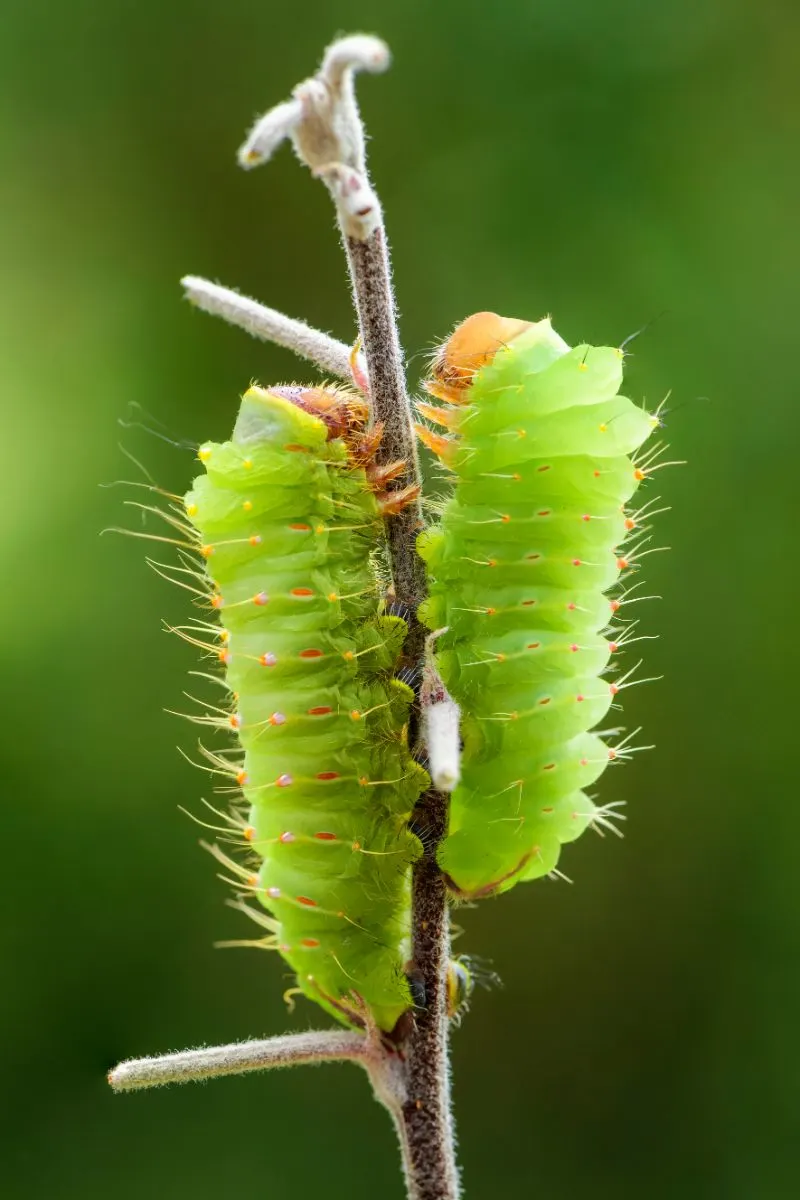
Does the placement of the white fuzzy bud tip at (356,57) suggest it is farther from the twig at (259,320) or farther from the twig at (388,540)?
the twig at (259,320)

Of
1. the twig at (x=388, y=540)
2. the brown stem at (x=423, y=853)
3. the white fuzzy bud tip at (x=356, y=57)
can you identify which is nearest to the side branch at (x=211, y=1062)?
the twig at (x=388, y=540)

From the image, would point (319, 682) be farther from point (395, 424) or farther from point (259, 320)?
point (259, 320)

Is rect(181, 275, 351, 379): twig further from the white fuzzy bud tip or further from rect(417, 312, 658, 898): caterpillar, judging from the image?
the white fuzzy bud tip

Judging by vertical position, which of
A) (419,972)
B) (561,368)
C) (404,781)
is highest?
(561,368)

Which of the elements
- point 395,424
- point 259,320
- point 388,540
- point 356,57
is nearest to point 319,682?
point 388,540

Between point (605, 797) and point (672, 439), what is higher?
point (672, 439)

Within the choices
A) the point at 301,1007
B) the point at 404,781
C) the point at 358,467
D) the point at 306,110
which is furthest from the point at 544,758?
the point at 301,1007

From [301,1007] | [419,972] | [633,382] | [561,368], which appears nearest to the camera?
[419,972]

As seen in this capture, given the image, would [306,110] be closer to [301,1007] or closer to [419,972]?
[419,972]
